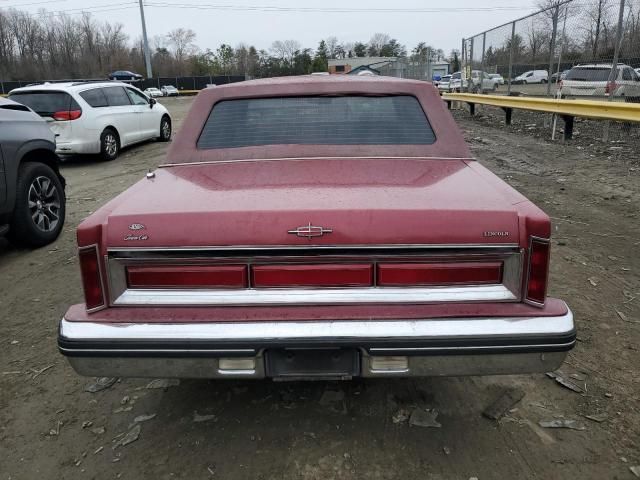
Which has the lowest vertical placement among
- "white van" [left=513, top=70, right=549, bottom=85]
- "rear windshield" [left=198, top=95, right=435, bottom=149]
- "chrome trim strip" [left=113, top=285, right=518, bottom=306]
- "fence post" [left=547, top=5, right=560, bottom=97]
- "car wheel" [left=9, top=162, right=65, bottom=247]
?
"car wheel" [left=9, top=162, right=65, bottom=247]

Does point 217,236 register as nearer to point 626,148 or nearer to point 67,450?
point 67,450

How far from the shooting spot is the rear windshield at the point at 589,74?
994 cm

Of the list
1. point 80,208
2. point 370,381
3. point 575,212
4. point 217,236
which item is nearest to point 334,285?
point 217,236

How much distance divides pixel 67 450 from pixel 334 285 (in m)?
1.57

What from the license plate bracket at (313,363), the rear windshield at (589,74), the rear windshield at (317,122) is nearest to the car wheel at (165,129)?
the rear windshield at (589,74)

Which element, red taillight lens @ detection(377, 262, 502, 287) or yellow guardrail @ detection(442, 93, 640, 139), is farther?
yellow guardrail @ detection(442, 93, 640, 139)

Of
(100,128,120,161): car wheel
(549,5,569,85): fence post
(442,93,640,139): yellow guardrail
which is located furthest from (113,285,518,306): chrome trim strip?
(549,5,569,85): fence post

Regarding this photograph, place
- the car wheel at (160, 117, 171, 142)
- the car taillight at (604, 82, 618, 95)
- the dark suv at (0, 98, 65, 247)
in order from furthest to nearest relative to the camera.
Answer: the car wheel at (160, 117, 171, 142) < the car taillight at (604, 82, 618, 95) < the dark suv at (0, 98, 65, 247)

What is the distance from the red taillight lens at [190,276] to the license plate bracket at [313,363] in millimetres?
348

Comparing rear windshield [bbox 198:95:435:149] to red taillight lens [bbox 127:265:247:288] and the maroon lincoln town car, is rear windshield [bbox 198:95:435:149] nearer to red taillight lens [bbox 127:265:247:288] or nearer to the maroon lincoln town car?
the maroon lincoln town car

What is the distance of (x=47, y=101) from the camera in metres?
10.6

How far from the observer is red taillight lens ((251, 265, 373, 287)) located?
2.24 metres

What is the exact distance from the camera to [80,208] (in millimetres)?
7402

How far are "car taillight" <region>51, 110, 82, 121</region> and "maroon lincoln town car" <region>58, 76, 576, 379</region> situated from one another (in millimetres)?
9359
